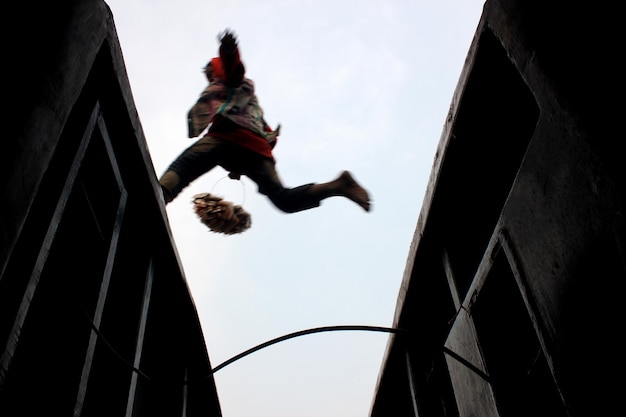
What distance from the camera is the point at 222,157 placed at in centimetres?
462

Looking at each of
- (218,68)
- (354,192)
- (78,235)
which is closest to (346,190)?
(354,192)

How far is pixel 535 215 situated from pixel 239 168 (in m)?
3.04

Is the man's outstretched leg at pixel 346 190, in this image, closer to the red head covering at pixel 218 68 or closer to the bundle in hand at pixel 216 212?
the bundle in hand at pixel 216 212

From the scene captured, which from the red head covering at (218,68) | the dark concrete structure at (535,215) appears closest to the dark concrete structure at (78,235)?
the dark concrete structure at (535,215)

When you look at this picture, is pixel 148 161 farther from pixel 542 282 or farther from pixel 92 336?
pixel 542 282

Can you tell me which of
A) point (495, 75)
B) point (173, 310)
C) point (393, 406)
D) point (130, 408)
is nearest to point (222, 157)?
point (173, 310)

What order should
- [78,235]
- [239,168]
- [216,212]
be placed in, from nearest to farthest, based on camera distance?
[78,235] → [216,212] → [239,168]

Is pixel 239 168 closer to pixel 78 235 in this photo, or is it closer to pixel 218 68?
pixel 218 68

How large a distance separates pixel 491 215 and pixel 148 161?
2.31m

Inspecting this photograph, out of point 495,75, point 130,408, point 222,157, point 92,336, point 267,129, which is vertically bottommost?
point 130,408

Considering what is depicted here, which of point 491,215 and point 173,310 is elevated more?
point 491,215

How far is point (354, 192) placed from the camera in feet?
14.4

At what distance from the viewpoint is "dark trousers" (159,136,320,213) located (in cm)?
439

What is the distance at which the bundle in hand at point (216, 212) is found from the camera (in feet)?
13.0
